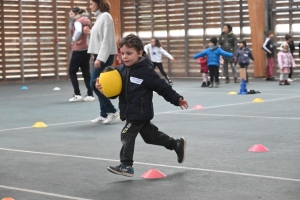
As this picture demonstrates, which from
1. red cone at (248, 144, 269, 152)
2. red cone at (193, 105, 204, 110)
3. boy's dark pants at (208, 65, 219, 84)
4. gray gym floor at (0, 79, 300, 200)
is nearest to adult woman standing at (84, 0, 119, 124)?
gray gym floor at (0, 79, 300, 200)

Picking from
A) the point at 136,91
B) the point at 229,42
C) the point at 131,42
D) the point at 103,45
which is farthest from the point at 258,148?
the point at 229,42

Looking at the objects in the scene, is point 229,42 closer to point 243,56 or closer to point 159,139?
point 243,56

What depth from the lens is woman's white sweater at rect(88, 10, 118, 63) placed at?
10.2 m

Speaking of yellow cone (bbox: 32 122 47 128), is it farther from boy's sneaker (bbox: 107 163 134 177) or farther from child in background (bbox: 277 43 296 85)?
child in background (bbox: 277 43 296 85)

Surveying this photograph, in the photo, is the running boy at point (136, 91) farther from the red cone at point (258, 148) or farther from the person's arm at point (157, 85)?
the red cone at point (258, 148)

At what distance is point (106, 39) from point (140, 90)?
13.7 feet

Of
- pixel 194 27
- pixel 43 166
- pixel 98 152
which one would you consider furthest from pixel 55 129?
pixel 194 27

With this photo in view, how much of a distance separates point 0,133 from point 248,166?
4.33 meters

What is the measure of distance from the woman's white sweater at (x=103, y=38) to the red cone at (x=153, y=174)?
439cm

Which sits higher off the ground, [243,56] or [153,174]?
[243,56]

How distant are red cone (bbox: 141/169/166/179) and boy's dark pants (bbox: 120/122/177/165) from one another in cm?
19

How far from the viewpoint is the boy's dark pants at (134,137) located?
20.1 ft

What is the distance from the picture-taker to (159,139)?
6488mm

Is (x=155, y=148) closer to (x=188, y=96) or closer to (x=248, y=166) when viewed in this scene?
(x=248, y=166)
